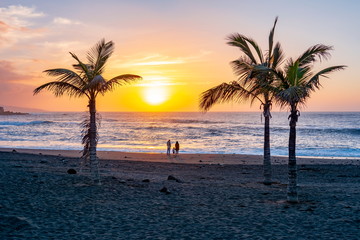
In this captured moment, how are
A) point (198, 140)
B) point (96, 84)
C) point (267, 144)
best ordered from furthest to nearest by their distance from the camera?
1. point (198, 140)
2. point (267, 144)
3. point (96, 84)

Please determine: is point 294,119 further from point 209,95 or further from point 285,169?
point 285,169

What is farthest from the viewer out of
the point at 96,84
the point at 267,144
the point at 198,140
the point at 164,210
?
the point at 198,140

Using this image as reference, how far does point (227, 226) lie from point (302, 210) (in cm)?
324

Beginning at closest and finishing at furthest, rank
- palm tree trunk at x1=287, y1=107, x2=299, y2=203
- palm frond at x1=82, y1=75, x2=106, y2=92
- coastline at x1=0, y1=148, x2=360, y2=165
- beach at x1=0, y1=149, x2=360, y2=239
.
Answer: beach at x1=0, y1=149, x2=360, y2=239 → palm tree trunk at x1=287, y1=107, x2=299, y2=203 → palm frond at x1=82, y1=75, x2=106, y2=92 → coastline at x1=0, y1=148, x2=360, y2=165

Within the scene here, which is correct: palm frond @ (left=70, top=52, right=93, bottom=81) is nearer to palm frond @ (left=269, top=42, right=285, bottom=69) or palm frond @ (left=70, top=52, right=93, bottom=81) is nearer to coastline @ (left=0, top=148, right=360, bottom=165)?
palm frond @ (left=269, top=42, right=285, bottom=69)

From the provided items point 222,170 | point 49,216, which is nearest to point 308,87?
point 49,216

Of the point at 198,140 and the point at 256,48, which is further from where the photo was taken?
the point at 198,140

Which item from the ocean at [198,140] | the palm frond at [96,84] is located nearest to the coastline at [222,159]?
the ocean at [198,140]

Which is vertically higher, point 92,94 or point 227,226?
point 92,94

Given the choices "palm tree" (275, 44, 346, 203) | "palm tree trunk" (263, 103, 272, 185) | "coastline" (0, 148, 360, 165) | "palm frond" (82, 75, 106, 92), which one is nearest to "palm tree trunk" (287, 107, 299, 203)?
"palm tree" (275, 44, 346, 203)

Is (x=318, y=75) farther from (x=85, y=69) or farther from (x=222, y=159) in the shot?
(x=222, y=159)

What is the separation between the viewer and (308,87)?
11.4 meters

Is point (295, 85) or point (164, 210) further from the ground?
point (295, 85)

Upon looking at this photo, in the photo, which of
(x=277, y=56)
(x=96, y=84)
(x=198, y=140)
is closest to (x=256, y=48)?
(x=277, y=56)
